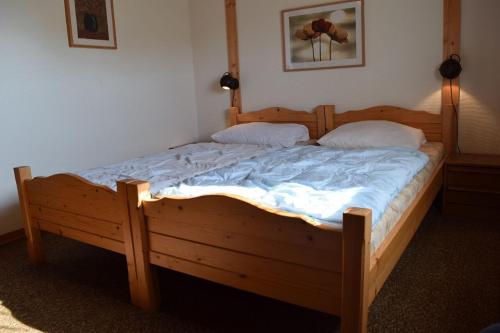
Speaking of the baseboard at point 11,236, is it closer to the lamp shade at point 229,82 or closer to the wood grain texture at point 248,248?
the wood grain texture at point 248,248

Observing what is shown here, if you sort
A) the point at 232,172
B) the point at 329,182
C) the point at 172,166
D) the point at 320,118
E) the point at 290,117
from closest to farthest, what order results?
the point at 329,182, the point at 232,172, the point at 172,166, the point at 320,118, the point at 290,117

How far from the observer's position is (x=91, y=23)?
3.39m

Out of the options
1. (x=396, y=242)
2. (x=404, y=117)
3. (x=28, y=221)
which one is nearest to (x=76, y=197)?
(x=28, y=221)

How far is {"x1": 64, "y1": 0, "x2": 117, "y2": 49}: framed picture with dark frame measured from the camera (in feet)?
10.7

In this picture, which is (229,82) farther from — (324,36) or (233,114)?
(324,36)

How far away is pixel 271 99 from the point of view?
4043 millimetres

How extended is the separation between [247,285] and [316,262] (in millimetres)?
350

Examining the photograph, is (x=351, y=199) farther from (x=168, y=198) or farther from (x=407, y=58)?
(x=407, y=58)

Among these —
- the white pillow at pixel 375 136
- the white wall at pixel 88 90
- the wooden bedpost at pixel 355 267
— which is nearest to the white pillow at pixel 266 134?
the white pillow at pixel 375 136

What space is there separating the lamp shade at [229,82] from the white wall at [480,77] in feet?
6.67

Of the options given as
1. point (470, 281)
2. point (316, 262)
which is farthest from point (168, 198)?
point (470, 281)

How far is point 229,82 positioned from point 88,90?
4.43 feet

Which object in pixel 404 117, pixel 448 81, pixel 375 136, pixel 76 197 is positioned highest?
pixel 448 81

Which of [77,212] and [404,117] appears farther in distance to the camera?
[404,117]
